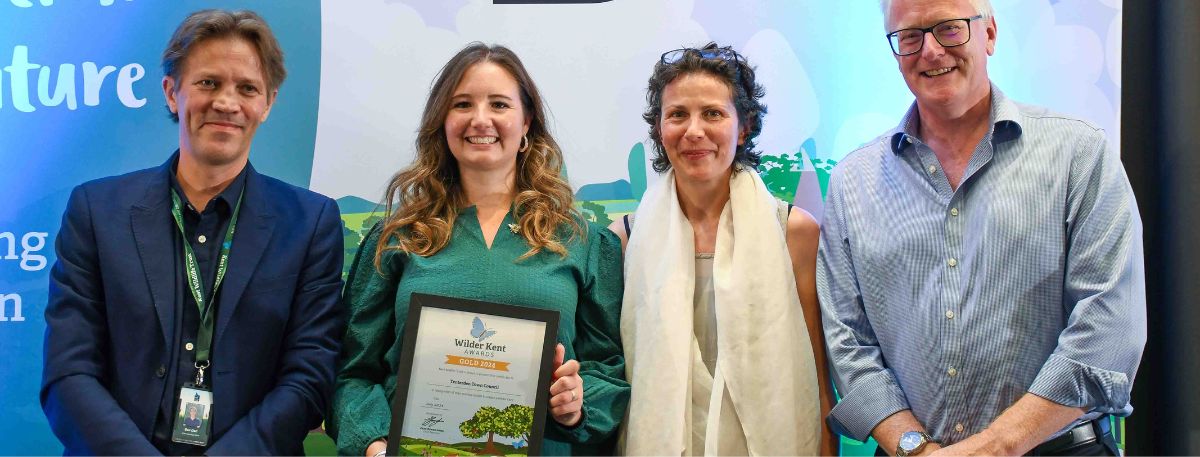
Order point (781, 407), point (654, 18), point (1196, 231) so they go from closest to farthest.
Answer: point (781, 407) < point (1196, 231) < point (654, 18)

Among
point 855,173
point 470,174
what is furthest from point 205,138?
point 855,173

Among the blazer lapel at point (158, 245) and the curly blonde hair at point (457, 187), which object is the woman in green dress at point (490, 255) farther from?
the blazer lapel at point (158, 245)

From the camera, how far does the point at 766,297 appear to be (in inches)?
116

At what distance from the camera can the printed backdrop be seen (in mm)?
3535

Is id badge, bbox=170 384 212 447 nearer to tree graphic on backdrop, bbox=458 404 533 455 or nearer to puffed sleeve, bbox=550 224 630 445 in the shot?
tree graphic on backdrop, bbox=458 404 533 455

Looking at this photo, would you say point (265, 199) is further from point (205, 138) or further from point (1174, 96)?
point (1174, 96)

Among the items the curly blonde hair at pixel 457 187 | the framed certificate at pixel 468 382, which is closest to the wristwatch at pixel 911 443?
the framed certificate at pixel 468 382

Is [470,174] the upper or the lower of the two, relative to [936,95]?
lower

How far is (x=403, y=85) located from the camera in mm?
3588

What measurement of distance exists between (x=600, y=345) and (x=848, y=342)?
76cm

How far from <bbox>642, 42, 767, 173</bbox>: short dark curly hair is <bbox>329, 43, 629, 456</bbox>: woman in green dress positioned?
1.19 feet

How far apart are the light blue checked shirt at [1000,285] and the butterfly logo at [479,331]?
3.40 feet

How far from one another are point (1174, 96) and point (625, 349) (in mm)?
2246

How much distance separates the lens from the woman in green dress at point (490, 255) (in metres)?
2.77
